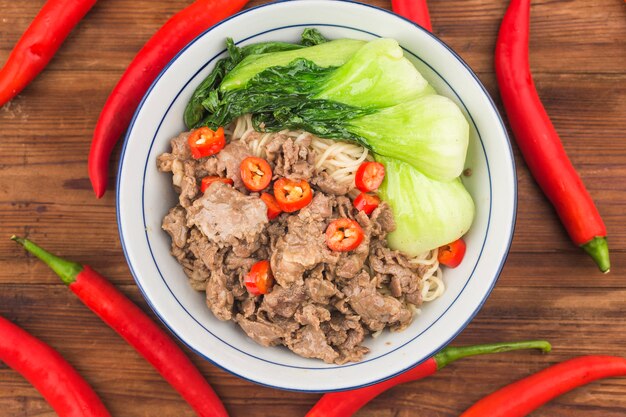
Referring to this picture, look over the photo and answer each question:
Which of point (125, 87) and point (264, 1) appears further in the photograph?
point (264, 1)

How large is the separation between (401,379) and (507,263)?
4.31ft

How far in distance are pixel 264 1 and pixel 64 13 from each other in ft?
5.33

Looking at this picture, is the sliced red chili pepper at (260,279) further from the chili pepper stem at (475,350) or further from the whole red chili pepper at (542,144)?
the whole red chili pepper at (542,144)

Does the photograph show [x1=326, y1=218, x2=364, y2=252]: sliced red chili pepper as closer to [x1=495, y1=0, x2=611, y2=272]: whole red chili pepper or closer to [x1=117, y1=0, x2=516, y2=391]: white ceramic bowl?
[x1=117, y1=0, x2=516, y2=391]: white ceramic bowl

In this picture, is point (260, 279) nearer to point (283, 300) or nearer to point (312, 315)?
point (283, 300)

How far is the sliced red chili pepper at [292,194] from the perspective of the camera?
12.9 feet

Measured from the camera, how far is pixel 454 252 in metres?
4.26

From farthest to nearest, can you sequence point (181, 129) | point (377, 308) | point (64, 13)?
point (64, 13) → point (181, 129) → point (377, 308)

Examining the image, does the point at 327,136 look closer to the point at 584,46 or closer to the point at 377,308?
the point at 377,308

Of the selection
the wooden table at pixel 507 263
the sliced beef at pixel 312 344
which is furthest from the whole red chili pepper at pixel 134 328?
the sliced beef at pixel 312 344

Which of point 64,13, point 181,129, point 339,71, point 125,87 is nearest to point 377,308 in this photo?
point 339,71

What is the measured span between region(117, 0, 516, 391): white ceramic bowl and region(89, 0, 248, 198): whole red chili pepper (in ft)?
2.00

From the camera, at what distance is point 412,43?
4.03 m

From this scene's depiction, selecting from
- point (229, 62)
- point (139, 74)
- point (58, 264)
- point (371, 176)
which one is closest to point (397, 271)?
point (371, 176)
